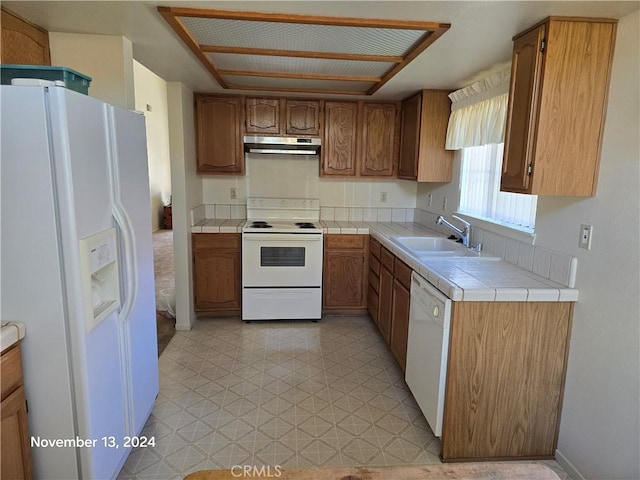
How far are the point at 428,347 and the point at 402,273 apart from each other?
2.36 ft

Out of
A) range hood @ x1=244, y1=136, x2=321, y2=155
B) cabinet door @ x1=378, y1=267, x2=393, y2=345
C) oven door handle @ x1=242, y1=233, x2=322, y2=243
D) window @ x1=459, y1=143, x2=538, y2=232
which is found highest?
range hood @ x1=244, y1=136, x2=321, y2=155

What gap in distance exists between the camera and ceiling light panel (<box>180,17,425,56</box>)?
1.99 metres

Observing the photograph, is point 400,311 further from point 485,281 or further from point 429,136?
point 429,136

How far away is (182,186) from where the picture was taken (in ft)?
11.5

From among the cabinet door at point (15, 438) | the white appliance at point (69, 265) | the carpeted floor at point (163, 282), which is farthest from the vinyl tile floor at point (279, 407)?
the cabinet door at point (15, 438)

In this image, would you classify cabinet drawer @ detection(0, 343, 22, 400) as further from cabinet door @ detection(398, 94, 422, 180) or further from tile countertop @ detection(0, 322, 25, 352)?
cabinet door @ detection(398, 94, 422, 180)

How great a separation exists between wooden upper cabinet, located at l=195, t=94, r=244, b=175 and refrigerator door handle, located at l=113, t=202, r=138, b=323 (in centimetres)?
219

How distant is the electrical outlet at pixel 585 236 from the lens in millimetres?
1951

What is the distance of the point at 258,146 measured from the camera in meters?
3.95

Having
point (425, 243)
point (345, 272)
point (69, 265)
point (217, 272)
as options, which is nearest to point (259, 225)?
point (217, 272)

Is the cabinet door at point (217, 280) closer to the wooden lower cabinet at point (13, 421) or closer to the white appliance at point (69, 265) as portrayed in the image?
the white appliance at point (69, 265)

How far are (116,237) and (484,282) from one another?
1.81 meters

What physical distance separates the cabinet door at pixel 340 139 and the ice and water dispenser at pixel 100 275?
2.68 meters

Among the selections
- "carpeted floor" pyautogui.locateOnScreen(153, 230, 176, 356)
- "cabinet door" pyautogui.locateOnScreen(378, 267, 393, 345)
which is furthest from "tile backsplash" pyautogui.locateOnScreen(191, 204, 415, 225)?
"cabinet door" pyautogui.locateOnScreen(378, 267, 393, 345)
